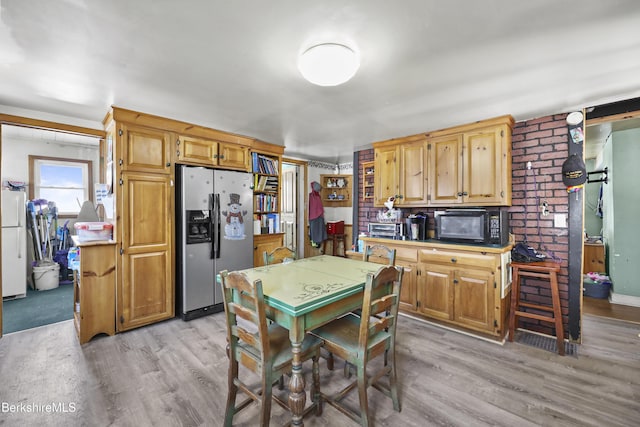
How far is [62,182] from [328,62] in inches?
229

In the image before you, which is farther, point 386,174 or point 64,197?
point 64,197

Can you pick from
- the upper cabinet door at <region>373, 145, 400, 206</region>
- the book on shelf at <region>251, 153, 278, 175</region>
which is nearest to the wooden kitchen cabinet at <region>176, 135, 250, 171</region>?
the book on shelf at <region>251, 153, 278, 175</region>

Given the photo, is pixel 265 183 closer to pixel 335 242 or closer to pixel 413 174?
pixel 413 174

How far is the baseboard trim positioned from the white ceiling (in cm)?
288

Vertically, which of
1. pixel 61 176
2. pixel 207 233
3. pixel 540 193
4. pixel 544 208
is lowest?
pixel 207 233

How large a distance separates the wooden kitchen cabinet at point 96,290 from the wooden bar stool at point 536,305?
414cm

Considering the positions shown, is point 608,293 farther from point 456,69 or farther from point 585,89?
point 456,69

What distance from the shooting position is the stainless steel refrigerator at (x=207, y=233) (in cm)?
320

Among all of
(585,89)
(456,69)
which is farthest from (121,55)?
(585,89)

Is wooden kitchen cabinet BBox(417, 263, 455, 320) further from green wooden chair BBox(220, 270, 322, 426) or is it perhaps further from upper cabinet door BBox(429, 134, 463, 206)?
green wooden chair BBox(220, 270, 322, 426)

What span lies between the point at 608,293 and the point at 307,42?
531 cm

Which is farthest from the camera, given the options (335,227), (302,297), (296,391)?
(335,227)

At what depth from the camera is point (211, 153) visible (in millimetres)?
3518

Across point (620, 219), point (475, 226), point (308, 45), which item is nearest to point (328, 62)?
point (308, 45)
